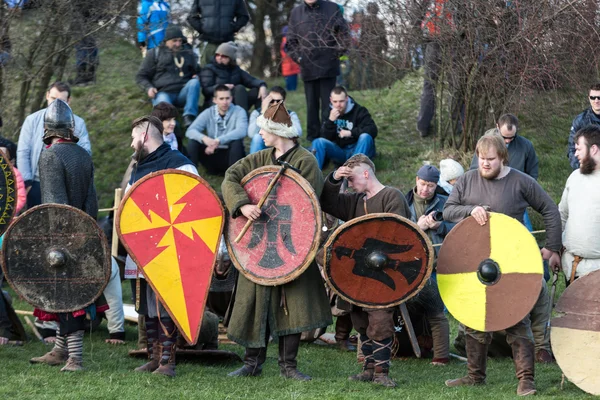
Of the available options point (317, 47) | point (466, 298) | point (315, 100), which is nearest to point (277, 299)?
point (466, 298)

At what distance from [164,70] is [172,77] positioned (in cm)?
12

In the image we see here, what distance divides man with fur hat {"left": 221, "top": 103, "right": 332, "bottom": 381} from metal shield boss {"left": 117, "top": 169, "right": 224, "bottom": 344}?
23 cm

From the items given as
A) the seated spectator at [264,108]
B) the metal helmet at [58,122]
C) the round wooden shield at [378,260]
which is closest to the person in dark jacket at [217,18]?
the seated spectator at [264,108]

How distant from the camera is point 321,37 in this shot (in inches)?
475

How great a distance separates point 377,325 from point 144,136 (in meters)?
1.98

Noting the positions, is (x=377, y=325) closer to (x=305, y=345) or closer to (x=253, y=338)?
(x=253, y=338)

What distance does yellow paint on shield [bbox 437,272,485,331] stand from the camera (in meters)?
6.37

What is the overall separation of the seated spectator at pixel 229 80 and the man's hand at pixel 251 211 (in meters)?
5.72

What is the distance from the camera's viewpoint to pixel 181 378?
6664mm

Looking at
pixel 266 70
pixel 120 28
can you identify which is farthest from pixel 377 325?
pixel 266 70

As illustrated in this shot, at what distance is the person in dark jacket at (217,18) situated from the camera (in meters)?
12.7

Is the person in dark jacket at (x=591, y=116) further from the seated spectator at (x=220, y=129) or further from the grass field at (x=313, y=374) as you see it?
the seated spectator at (x=220, y=129)

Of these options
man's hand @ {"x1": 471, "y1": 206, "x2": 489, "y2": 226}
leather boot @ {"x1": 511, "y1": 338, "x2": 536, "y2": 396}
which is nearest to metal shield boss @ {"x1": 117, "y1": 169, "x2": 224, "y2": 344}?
man's hand @ {"x1": 471, "y1": 206, "x2": 489, "y2": 226}

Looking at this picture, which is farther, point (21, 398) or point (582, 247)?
point (582, 247)
